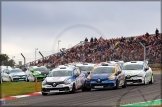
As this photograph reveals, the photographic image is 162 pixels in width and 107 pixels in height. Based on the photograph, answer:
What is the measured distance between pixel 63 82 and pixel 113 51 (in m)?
24.9

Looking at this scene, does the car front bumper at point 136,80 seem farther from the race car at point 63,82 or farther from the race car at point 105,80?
the race car at point 63,82

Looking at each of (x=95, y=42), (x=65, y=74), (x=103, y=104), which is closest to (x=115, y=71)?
(x=65, y=74)

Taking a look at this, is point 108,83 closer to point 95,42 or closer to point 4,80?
point 4,80

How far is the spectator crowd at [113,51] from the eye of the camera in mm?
40469

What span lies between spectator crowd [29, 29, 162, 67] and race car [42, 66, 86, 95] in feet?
65.6

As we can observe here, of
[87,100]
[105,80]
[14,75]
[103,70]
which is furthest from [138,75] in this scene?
[14,75]

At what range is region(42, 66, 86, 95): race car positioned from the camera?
18.8 meters

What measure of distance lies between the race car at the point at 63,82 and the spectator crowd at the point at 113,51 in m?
20.0

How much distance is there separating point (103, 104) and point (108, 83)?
269 inches

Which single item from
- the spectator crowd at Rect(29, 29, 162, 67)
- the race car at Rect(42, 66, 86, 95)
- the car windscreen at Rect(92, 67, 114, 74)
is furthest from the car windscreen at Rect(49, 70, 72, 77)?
the spectator crowd at Rect(29, 29, 162, 67)

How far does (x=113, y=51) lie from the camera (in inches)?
1704

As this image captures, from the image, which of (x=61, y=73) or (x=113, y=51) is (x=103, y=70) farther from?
(x=113, y=51)

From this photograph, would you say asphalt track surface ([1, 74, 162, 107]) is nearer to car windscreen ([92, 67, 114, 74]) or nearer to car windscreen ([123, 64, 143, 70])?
car windscreen ([92, 67, 114, 74])

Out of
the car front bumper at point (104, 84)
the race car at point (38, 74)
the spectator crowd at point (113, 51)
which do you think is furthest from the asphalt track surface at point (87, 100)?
the spectator crowd at point (113, 51)
